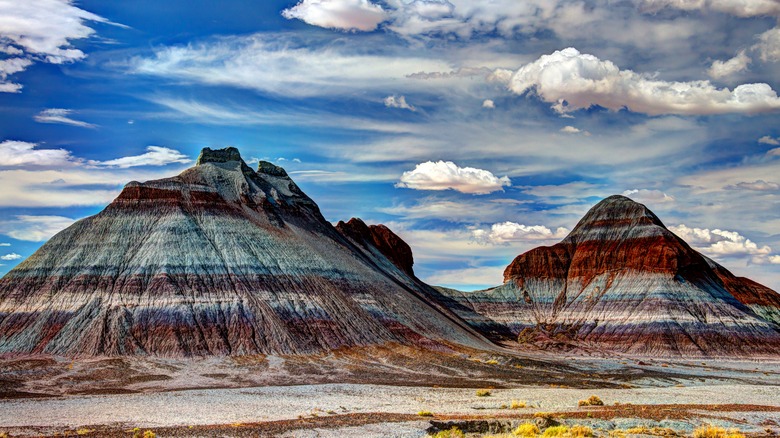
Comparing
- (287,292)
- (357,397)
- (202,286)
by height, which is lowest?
(357,397)

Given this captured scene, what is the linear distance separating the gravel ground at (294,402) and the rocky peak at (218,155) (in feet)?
238

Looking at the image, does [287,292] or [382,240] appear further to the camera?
[382,240]

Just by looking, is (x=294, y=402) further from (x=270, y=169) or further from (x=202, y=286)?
(x=270, y=169)

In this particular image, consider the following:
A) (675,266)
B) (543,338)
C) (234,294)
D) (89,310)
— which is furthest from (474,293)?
(89,310)

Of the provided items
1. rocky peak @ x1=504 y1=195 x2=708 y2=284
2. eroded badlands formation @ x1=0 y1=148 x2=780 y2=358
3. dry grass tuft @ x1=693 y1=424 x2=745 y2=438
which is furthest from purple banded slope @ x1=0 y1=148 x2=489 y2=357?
dry grass tuft @ x1=693 y1=424 x2=745 y2=438

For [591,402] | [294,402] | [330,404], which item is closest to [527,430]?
[591,402]

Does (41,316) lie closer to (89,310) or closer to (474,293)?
(89,310)

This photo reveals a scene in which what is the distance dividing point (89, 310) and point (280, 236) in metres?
31.5

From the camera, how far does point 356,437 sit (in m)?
40.3

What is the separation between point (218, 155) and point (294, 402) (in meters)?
84.3

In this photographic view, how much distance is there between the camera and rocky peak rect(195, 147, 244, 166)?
134500 mm

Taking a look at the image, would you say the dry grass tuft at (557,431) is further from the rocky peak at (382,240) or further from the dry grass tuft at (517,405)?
the rocky peak at (382,240)

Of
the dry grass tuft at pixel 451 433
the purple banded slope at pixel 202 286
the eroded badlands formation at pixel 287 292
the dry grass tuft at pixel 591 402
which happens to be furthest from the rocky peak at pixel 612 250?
the dry grass tuft at pixel 451 433

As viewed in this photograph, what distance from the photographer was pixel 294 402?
5847cm
